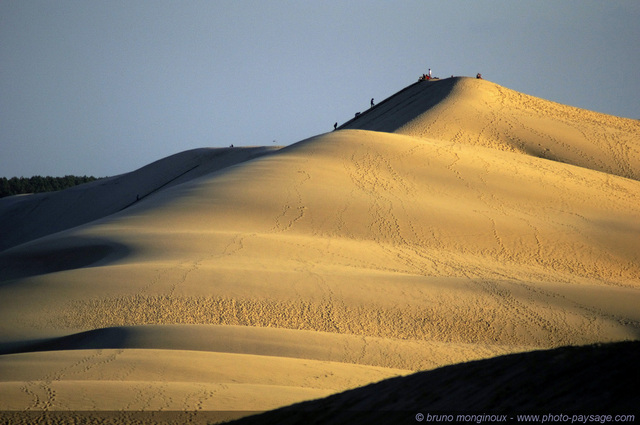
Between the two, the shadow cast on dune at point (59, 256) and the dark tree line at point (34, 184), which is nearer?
the shadow cast on dune at point (59, 256)

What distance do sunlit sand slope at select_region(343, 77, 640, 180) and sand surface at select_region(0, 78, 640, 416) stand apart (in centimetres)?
32

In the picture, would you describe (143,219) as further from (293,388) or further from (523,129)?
(523,129)

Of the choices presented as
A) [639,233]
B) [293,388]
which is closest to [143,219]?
[293,388]

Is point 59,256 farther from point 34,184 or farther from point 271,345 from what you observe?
point 34,184

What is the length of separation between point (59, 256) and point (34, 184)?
69893 millimetres

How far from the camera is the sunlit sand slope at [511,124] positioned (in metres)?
37.6

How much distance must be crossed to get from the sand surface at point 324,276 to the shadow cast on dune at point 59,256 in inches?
3.2

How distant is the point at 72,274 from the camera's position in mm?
17969

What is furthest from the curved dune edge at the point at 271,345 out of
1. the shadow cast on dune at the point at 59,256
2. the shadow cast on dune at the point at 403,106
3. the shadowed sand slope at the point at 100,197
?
the shadowed sand slope at the point at 100,197

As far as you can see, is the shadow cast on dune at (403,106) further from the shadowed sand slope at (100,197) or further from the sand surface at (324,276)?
the shadowed sand slope at (100,197)

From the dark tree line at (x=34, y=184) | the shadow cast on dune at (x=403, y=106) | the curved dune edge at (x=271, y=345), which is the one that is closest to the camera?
the curved dune edge at (x=271, y=345)

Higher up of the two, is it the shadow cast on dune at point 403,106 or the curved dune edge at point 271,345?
the shadow cast on dune at point 403,106

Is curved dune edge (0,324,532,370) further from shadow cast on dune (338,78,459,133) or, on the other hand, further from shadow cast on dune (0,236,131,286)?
shadow cast on dune (338,78,459,133)

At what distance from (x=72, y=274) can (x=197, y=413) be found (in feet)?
32.9
